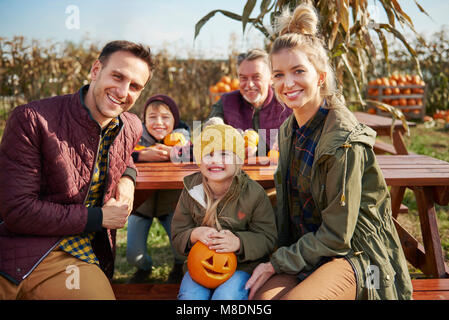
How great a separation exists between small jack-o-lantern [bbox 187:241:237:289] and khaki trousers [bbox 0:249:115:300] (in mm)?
408

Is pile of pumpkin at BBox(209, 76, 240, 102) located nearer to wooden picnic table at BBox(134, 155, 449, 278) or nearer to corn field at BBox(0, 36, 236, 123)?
corn field at BBox(0, 36, 236, 123)

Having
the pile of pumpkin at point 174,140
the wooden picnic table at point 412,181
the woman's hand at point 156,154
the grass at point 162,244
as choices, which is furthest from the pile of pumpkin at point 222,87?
the wooden picnic table at point 412,181

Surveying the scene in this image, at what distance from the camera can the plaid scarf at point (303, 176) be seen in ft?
6.19

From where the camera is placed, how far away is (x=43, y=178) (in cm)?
175

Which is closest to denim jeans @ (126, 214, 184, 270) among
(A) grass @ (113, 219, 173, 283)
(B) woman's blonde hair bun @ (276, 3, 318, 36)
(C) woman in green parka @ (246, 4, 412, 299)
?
(A) grass @ (113, 219, 173, 283)

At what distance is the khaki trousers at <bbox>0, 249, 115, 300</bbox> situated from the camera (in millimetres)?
1589

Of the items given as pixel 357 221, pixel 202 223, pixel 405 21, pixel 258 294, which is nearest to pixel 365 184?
pixel 357 221

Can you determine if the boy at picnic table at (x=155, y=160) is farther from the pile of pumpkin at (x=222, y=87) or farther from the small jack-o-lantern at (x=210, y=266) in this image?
the pile of pumpkin at (x=222, y=87)

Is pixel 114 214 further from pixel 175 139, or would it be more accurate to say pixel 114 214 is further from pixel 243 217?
pixel 175 139

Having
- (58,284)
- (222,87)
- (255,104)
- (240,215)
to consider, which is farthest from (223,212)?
(222,87)

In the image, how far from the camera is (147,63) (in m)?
1.94

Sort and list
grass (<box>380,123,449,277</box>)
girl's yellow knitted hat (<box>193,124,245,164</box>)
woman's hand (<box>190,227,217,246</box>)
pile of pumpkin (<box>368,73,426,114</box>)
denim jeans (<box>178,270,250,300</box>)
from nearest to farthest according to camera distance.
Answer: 1. denim jeans (<box>178,270,250,300</box>)
2. woman's hand (<box>190,227,217,246</box>)
3. girl's yellow knitted hat (<box>193,124,245,164</box>)
4. grass (<box>380,123,449,277</box>)
5. pile of pumpkin (<box>368,73,426,114</box>)

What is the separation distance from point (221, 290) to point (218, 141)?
75 cm
